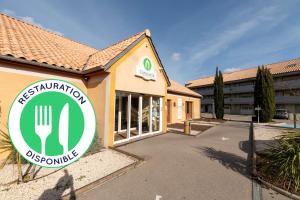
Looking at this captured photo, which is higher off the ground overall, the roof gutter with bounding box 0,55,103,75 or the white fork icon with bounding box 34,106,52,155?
the roof gutter with bounding box 0,55,103,75

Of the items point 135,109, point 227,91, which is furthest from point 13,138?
point 227,91

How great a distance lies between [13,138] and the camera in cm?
94

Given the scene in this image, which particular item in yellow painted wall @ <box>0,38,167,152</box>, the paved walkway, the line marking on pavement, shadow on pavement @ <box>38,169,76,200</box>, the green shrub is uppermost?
yellow painted wall @ <box>0,38,167,152</box>

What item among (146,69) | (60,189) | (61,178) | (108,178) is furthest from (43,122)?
(146,69)

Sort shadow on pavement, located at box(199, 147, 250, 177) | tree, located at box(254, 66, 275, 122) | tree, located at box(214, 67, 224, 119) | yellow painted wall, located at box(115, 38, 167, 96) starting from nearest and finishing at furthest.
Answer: shadow on pavement, located at box(199, 147, 250, 177)
yellow painted wall, located at box(115, 38, 167, 96)
tree, located at box(254, 66, 275, 122)
tree, located at box(214, 67, 224, 119)

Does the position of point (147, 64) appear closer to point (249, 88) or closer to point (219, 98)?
point (219, 98)

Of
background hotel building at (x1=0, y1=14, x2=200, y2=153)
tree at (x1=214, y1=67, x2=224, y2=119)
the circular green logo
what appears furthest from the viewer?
tree at (x1=214, y1=67, x2=224, y2=119)

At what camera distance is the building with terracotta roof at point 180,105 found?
57.3ft

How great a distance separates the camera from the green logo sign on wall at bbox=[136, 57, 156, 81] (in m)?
9.47

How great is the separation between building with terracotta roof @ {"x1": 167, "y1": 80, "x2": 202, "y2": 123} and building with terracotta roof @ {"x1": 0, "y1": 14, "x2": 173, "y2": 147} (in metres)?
5.57

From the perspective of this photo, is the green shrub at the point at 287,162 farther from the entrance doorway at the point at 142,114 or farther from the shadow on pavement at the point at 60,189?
the entrance doorway at the point at 142,114

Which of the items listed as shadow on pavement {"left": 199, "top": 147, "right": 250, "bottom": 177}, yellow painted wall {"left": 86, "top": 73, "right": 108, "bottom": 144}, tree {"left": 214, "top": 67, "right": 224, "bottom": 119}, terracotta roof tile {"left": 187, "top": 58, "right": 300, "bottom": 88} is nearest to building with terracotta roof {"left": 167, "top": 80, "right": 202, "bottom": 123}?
tree {"left": 214, "top": 67, "right": 224, "bottom": 119}

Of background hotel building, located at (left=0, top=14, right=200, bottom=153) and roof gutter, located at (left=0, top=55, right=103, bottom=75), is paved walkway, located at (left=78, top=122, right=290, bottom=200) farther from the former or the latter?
roof gutter, located at (left=0, top=55, right=103, bottom=75)

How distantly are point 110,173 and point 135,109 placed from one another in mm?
6520
